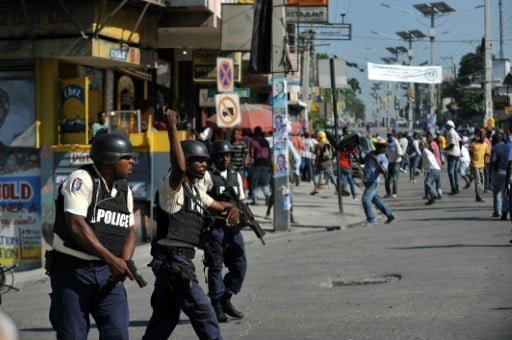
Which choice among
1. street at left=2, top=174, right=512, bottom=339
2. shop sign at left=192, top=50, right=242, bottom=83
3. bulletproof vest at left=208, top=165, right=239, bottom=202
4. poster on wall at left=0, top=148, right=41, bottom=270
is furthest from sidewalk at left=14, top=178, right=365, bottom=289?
bulletproof vest at left=208, top=165, right=239, bottom=202

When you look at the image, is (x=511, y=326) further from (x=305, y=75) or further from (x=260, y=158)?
(x=305, y=75)

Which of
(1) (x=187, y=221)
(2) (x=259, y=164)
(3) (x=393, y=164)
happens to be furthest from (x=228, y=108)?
(3) (x=393, y=164)

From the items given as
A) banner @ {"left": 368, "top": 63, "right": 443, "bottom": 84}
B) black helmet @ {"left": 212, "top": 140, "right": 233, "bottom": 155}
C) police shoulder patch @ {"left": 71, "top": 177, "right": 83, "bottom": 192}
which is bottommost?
police shoulder patch @ {"left": 71, "top": 177, "right": 83, "bottom": 192}

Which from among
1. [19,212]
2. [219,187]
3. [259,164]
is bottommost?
[19,212]

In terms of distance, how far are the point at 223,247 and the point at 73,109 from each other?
7866mm

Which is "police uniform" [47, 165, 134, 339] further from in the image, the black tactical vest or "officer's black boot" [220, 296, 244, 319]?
"officer's black boot" [220, 296, 244, 319]

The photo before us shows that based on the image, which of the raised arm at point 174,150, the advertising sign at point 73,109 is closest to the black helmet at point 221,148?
the raised arm at point 174,150

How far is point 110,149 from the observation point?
6414 millimetres

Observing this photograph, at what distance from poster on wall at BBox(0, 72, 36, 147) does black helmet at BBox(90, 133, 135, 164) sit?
10196mm

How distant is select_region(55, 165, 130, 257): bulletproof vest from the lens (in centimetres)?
636

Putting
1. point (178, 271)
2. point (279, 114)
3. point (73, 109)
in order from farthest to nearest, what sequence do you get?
point (279, 114) → point (73, 109) → point (178, 271)

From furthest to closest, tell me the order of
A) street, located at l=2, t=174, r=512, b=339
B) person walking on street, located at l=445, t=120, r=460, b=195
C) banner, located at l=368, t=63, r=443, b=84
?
banner, located at l=368, t=63, r=443, b=84
person walking on street, located at l=445, t=120, r=460, b=195
street, located at l=2, t=174, r=512, b=339

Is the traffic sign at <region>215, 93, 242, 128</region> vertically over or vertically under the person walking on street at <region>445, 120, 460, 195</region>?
over

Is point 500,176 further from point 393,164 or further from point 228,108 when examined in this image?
point 393,164
